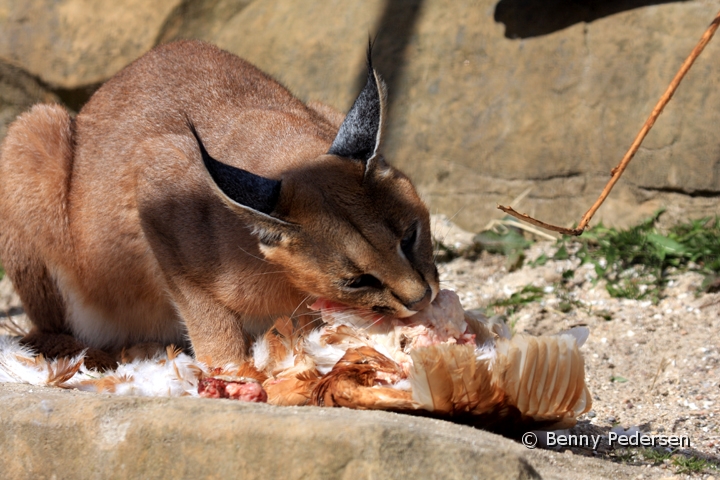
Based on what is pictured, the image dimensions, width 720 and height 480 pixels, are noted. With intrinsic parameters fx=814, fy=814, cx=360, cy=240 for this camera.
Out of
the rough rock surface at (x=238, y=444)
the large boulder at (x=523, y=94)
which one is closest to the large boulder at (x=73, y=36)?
the large boulder at (x=523, y=94)

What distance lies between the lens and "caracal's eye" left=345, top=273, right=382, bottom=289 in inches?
126

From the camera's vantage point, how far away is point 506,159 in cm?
618

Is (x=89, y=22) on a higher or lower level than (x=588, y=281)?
higher

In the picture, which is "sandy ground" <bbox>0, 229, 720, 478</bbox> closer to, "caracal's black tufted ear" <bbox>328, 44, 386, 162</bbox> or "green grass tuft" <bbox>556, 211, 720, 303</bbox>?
"green grass tuft" <bbox>556, 211, 720, 303</bbox>

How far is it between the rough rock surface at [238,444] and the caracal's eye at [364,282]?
2.32 ft

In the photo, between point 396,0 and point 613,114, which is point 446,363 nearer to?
point 613,114

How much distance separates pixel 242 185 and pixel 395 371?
2.97ft

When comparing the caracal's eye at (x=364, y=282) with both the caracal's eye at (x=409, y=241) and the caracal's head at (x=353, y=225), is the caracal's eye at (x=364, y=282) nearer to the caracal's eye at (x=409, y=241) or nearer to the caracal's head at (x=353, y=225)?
the caracal's head at (x=353, y=225)

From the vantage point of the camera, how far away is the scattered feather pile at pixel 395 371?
2.81 metres

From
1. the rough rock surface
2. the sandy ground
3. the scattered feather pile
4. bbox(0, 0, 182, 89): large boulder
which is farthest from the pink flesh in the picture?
bbox(0, 0, 182, 89): large boulder

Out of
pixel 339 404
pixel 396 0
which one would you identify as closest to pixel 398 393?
pixel 339 404

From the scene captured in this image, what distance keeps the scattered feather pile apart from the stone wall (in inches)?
106

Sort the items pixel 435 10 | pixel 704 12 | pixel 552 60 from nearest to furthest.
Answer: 1. pixel 704 12
2. pixel 552 60
3. pixel 435 10

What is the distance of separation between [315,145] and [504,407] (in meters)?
1.49
